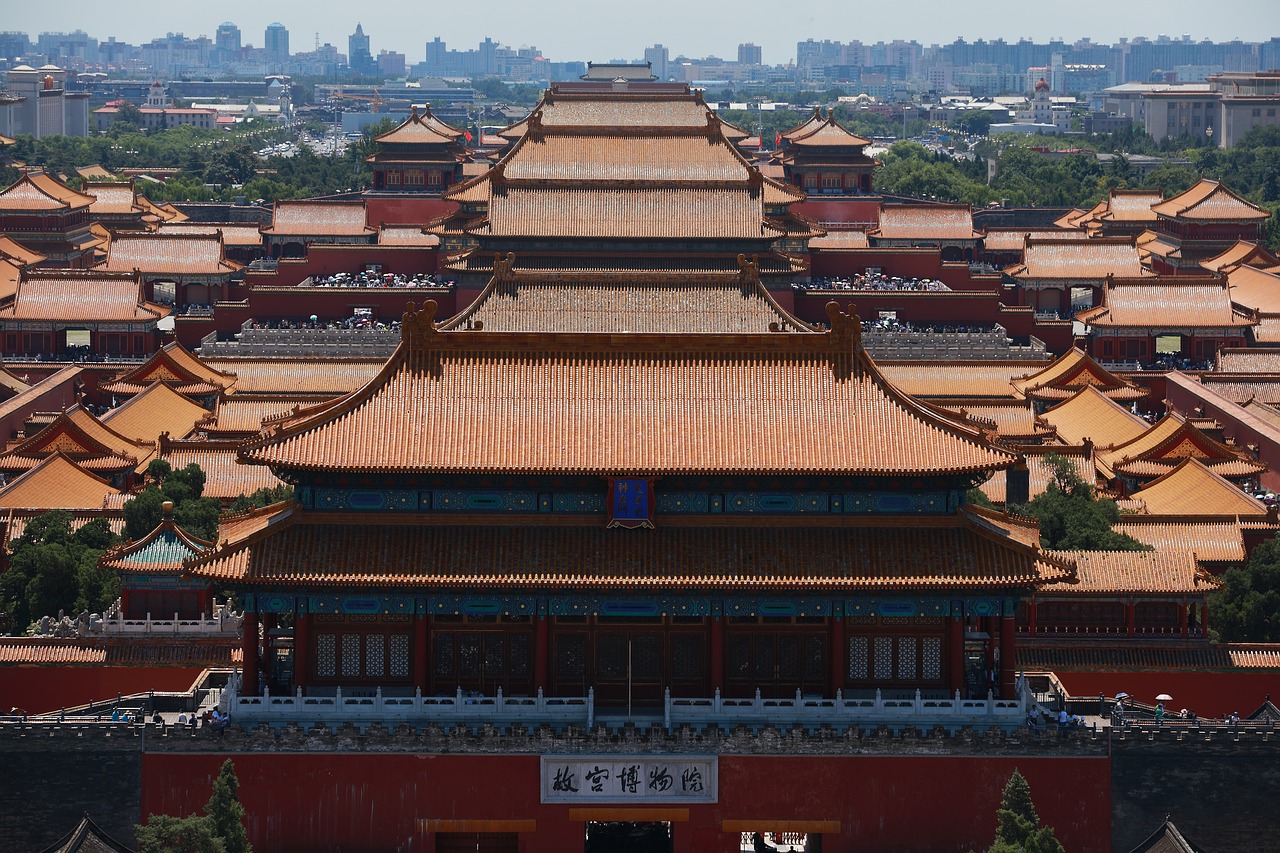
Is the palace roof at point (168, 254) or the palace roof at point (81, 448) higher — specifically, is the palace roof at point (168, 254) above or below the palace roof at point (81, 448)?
above

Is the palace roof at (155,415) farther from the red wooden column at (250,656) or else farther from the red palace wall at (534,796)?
the red palace wall at (534,796)

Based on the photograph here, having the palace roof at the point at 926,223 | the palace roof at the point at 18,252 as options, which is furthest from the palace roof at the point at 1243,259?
the palace roof at the point at 18,252

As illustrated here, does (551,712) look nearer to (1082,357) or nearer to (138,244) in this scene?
(1082,357)

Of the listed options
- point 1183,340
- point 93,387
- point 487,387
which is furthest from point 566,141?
point 487,387

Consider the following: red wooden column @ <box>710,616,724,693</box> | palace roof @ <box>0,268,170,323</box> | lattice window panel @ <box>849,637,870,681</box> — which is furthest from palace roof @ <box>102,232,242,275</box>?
lattice window panel @ <box>849,637,870,681</box>

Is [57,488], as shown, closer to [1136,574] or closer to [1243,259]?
[1136,574]

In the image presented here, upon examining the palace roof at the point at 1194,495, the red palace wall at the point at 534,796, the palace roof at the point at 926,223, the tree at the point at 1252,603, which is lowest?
the red palace wall at the point at 534,796

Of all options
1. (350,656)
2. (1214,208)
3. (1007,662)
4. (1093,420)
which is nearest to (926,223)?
(1214,208)
